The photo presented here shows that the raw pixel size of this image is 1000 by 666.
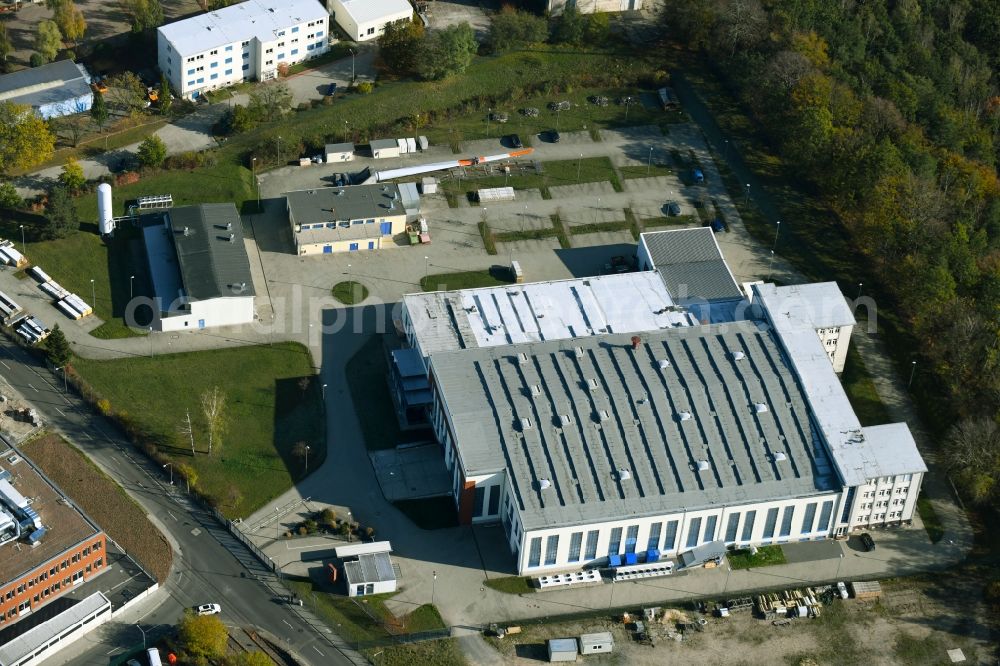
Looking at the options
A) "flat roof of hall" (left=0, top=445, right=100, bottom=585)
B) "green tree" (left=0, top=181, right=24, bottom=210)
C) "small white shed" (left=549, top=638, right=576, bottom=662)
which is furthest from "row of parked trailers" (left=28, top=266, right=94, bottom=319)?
"small white shed" (left=549, top=638, right=576, bottom=662)

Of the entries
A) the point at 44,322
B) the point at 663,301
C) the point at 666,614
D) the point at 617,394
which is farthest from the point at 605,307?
the point at 44,322

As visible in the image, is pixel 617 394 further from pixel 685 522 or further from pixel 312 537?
pixel 312 537

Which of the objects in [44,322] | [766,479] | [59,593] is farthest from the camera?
[44,322]

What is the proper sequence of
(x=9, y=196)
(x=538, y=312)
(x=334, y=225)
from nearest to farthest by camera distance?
1. (x=538, y=312)
2. (x=9, y=196)
3. (x=334, y=225)

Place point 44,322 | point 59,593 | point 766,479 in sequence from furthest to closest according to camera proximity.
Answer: point 44,322 → point 766,479 → point 59,593

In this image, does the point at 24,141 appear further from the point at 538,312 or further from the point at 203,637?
the point at 203,637

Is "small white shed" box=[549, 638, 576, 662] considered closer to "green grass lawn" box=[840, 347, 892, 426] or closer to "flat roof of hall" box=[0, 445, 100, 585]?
"flat roof of hall" box=[0, 445, 100, 585]

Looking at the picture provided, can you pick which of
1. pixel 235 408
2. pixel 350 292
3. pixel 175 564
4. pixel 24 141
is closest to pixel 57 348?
pixel 235 408
